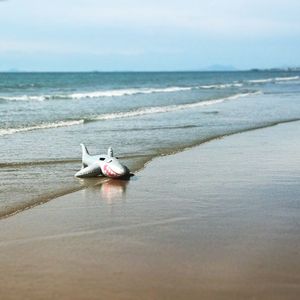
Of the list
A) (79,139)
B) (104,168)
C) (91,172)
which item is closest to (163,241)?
(104,168)

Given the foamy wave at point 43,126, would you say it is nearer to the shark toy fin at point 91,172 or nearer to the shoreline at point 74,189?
the shoreline at point 74,189

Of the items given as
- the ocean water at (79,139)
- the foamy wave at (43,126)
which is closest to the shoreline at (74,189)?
the ocean water at (79,139)

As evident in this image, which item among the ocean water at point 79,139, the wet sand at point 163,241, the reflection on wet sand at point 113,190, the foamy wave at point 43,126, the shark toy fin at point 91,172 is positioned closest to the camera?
the wet sand at point 163,241

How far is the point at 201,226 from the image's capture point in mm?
7500

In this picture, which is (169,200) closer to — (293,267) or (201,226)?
(201,226)

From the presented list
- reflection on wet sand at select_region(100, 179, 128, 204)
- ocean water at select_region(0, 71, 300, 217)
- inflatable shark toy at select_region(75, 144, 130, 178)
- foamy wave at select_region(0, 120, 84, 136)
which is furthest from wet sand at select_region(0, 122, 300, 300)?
foamy wave at select_region(0, 120, 84, 136)

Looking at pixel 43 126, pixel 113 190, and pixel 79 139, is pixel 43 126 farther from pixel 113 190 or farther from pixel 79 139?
pixel 113 190

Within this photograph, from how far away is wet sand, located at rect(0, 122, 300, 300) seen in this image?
552cm

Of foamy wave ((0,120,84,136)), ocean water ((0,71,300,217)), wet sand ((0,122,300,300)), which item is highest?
foamy wave ((0,120,84,136))

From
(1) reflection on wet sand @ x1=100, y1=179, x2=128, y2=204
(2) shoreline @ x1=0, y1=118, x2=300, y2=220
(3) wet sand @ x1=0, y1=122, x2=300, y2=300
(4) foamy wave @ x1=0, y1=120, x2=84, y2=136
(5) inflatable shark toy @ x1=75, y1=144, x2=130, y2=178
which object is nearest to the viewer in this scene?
(3) wet sand @ x1=0, y1=122, x2=300, y2=300

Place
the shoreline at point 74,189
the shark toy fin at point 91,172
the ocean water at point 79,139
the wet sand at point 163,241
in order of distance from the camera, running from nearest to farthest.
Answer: the wet sand at point 163,241, the shoreline at point 74,189, the ocean water at point 79,139, the shark toy fin at point 91,172

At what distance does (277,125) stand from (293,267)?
16.3 metres

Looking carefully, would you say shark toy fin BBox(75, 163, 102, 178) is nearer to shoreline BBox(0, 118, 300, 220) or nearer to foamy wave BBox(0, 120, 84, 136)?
shoreline BBox(0, 118, 300, 220)

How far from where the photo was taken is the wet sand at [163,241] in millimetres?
5516
